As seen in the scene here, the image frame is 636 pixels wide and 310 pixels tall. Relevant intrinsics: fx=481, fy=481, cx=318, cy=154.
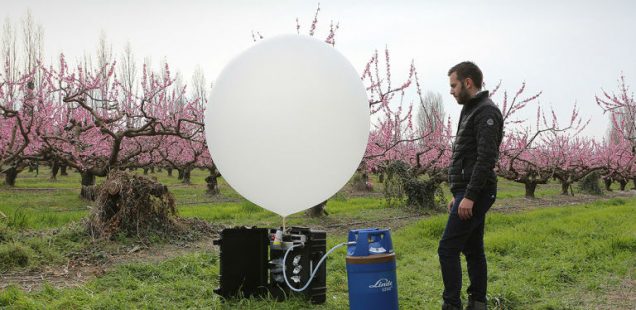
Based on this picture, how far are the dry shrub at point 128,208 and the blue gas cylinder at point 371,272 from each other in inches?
159

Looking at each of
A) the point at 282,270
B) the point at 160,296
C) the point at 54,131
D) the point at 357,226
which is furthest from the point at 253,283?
the point at 54,131

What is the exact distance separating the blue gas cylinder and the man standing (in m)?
0.43

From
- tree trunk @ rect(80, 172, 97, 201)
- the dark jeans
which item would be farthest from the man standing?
tree trunk @ rect(80, 172, 97, 201)

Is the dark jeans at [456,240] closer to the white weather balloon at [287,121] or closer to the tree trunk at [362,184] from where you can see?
the white weather balloon at [287,121]

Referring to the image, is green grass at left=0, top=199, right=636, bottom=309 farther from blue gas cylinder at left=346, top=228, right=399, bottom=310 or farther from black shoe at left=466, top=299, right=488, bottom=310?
blue gas cylinder at left=346, top=228, right=399, bottom=310

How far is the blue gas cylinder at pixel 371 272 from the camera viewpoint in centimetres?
295

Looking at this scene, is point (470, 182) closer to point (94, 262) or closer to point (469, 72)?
point (469, 72)

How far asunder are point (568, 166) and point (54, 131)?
60.9 ft

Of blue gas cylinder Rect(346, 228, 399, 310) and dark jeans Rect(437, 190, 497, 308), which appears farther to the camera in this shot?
dark jeans Rect(437, 190, 497, 308)

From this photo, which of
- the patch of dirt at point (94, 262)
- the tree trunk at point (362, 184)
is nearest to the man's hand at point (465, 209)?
the patch of dirt at point (94, 262)

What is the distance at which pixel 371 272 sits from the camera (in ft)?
9.68

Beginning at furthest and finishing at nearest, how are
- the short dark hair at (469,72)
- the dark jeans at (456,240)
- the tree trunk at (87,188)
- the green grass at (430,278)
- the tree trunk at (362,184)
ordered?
the tree trunk at (362,184) < the tree trunk at (87,188) < the green grass at (430,278) < the short dark hair at (469,72) < the dark jeans at (456,240)

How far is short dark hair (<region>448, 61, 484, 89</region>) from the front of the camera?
326cm

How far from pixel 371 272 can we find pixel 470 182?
85 cm
